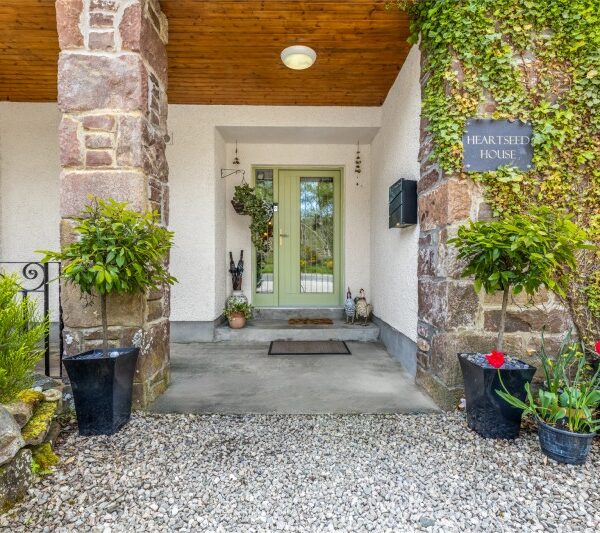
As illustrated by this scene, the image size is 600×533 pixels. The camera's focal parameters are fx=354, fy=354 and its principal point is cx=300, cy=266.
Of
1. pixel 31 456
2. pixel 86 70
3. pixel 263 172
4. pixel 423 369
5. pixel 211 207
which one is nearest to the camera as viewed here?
pixel 31 456

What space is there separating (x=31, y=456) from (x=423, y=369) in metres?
2.20

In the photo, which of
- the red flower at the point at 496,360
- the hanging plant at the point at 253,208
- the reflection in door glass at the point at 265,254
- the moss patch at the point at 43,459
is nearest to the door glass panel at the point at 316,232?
the reflection in door glass at the point at 265,254

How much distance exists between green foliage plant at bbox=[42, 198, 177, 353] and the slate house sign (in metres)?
1.90

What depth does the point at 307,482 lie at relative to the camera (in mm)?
1463

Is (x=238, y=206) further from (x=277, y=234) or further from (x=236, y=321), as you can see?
(x=236, y=321)

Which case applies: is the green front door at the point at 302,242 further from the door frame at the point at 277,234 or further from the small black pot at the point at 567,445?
the small black pot at the point at 567,445

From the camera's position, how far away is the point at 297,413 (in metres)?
2.08

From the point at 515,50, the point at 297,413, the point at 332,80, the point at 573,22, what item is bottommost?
Result: the point at 297,413

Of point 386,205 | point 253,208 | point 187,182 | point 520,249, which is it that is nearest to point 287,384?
point 520,249

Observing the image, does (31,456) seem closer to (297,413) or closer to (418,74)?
(297,413)

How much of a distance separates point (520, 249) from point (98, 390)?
7.28ft

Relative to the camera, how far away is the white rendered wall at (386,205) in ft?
8.98

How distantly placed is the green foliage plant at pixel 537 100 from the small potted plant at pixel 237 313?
259cm

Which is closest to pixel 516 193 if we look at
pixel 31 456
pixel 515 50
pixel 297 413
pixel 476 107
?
pixel 476 107
